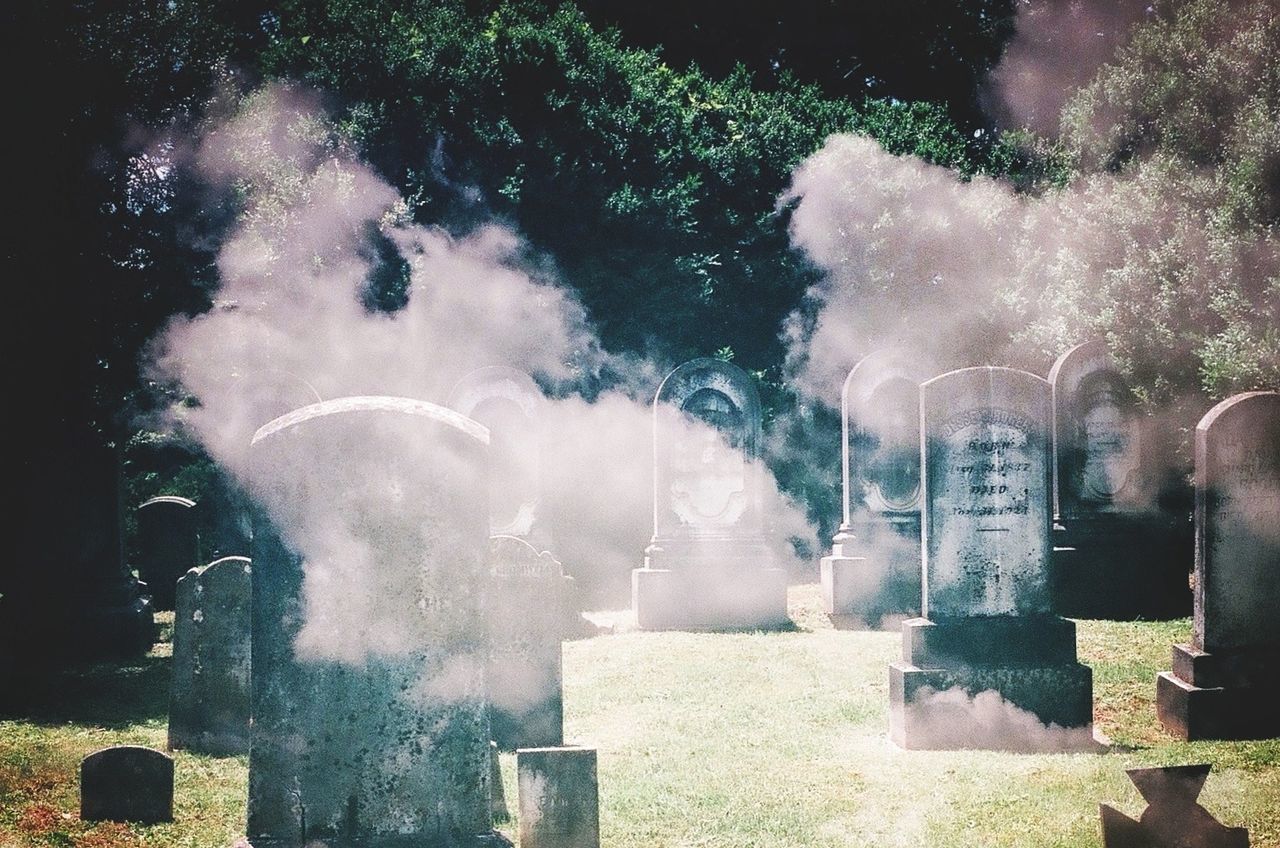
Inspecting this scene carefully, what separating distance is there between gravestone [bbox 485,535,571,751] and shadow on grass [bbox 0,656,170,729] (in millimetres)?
3473

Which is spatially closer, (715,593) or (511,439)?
(715,593)

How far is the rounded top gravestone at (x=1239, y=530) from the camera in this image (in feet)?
23.1

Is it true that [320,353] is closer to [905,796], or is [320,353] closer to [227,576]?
[227,576]

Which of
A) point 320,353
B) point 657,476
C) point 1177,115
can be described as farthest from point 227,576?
point 1177,115

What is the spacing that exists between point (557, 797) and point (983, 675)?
3.77m

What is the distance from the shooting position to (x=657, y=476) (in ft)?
41.2

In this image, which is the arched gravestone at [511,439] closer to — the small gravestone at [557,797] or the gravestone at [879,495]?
the gravestone at [879,495]

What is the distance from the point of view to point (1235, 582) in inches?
278

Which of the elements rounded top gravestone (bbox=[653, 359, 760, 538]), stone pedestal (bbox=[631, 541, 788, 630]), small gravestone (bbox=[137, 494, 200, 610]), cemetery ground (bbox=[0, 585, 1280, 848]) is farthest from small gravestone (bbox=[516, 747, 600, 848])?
small gravestone (bbox=[137, 494, 200, 610])

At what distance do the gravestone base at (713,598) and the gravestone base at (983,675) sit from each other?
5234 mm

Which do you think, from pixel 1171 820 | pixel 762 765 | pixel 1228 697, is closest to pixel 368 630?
pixel 1171 820

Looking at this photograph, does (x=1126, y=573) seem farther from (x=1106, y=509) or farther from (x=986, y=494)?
(x=986, y=494)

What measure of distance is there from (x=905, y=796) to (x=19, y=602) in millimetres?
10018

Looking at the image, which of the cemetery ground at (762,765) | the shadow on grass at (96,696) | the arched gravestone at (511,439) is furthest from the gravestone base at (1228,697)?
the shadow on grass at (96,696)
